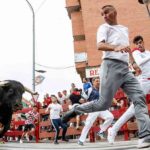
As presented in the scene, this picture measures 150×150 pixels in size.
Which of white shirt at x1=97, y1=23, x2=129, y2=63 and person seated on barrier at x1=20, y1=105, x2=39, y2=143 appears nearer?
white shirt at x1=97, y1=23, x2=129, y2=63

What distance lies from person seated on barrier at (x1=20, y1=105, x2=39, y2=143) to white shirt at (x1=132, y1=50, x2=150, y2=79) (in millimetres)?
7380

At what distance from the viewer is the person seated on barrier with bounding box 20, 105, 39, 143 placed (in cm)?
1528

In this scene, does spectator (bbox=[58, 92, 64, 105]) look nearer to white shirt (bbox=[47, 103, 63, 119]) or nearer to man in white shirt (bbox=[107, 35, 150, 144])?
white shirt (bbox=[47, 103, 63, 119])

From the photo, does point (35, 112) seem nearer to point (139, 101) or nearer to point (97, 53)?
point (139, 101)

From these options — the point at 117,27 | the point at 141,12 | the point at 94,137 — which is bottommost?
the point at 94,137

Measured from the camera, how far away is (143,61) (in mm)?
8078

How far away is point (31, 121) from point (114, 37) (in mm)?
9468

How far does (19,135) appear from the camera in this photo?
16.8m

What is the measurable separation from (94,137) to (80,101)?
1219mm

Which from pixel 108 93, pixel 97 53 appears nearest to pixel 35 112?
pixel 108 93

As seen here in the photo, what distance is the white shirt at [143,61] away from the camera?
7.91 meters

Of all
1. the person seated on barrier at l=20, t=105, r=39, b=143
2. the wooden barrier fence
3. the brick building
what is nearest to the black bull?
the wooden barrier fence

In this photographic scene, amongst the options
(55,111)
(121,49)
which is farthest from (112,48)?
(55,111)

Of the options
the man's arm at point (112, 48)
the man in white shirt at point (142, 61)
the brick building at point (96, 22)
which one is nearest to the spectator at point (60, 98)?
the man in white shirt at point (142, 61)
